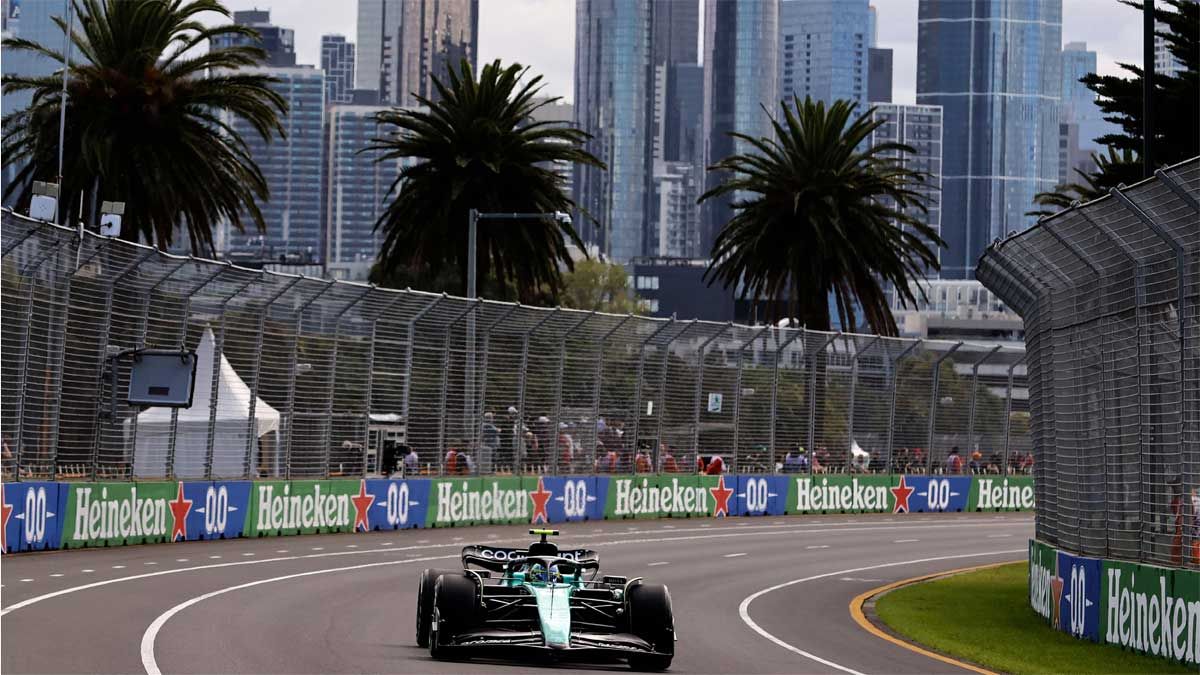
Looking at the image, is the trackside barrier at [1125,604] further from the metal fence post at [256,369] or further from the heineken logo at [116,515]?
the metal fence post at [256,369]

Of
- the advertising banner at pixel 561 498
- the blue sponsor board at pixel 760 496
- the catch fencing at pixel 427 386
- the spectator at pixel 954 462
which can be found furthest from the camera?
the spectator at pixel 954 462

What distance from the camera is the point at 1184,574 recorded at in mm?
16344

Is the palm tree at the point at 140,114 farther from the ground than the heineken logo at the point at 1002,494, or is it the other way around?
the palm tree at the point at 140,114

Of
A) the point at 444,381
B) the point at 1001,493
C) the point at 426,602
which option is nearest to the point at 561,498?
the point at 444,381

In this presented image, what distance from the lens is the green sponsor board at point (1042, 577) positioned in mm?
20500

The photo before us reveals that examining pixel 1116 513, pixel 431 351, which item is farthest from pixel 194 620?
pixel 431 351

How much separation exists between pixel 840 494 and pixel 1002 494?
586cm

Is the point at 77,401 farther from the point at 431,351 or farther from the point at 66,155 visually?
the point at 66,155

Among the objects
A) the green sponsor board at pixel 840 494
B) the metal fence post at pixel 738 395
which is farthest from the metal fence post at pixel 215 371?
the green sponsor board at pixel 840 494

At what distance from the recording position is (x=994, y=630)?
66.8 feet

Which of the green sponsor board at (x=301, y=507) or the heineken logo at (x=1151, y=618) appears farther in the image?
the green sponsor board at (x=301, y=507)

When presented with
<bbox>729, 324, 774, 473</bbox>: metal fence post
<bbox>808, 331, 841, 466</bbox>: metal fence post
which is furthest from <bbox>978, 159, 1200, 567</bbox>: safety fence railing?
<bbox>808, 331, 841, 466</bbox>: metal fence post

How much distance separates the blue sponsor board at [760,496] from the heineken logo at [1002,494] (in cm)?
696

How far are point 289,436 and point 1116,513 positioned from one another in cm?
1664
